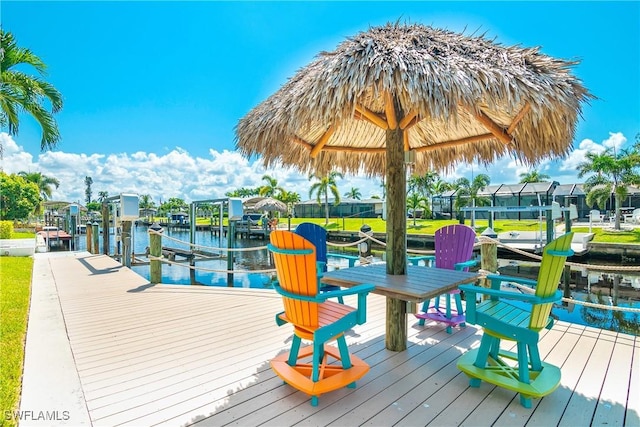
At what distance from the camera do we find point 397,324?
8.72 ft

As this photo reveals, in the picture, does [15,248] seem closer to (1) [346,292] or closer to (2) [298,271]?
(2) [298,271]

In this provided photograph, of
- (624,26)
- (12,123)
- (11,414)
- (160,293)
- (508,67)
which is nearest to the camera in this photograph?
(11,414)

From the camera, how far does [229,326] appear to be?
3.29 m

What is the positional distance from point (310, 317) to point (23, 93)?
30.8 feet

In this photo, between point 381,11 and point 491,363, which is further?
point 381,11

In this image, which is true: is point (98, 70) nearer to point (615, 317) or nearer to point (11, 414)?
point (11, 414)

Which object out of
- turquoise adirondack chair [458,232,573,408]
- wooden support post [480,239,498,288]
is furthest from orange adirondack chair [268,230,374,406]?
wooden support post [480,239,498,288]

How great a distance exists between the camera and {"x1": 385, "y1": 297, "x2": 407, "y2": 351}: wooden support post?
2.65 metres

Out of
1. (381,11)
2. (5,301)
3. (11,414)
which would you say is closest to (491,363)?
(11,414)

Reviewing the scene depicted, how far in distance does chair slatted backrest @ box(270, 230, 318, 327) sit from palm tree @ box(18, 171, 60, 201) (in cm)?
4373

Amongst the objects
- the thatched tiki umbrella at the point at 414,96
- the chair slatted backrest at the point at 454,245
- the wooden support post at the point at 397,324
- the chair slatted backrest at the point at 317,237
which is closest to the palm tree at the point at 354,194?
the chair slatted backrest at the point at 317,237

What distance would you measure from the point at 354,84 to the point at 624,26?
24.3 feet

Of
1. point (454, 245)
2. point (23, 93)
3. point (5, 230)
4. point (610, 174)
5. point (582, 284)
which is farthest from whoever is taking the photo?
point (610, 174)

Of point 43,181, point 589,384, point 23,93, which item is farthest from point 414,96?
point 43,181
